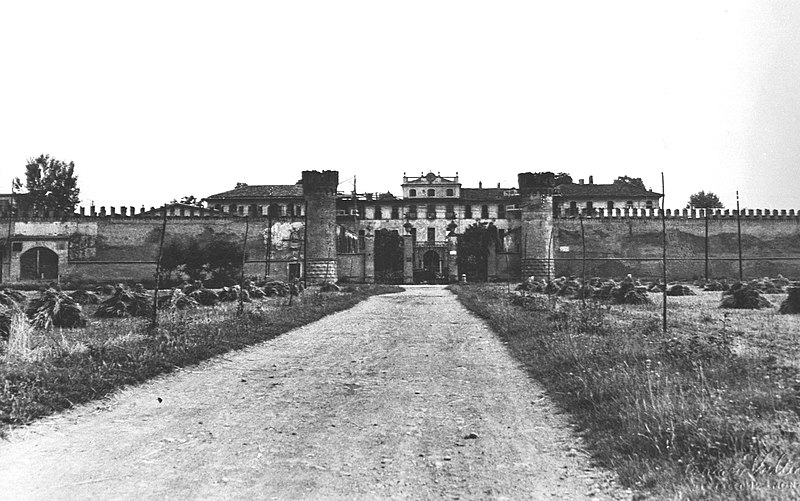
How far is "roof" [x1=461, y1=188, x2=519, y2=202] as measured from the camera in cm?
6456

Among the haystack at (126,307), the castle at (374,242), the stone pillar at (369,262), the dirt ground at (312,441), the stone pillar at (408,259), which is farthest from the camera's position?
the stone pillar at (408,259)

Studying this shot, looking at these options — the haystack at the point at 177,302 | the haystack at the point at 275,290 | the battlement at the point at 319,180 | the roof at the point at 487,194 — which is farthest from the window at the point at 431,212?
the haystack at the point at 177,302

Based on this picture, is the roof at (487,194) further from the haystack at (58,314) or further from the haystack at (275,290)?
the haystack at (58,314)

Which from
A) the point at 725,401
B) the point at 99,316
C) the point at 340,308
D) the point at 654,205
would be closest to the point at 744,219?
the point at 654,205

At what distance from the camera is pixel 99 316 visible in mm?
16016

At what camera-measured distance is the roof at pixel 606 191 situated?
69.2m

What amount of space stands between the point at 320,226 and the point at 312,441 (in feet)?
136

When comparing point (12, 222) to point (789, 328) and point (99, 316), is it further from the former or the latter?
point (789, 328)

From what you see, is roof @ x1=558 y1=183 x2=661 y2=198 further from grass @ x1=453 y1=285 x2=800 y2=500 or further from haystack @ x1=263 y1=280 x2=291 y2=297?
grass @ x1=453 y1=285 x2=800 y2=500

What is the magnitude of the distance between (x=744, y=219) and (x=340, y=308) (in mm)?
41585

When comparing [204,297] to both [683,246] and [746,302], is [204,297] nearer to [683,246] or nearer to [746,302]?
[746,302]

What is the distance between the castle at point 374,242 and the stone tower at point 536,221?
7 centimetres

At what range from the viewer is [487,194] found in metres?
66.2

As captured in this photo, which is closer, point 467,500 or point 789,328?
point 467,500
